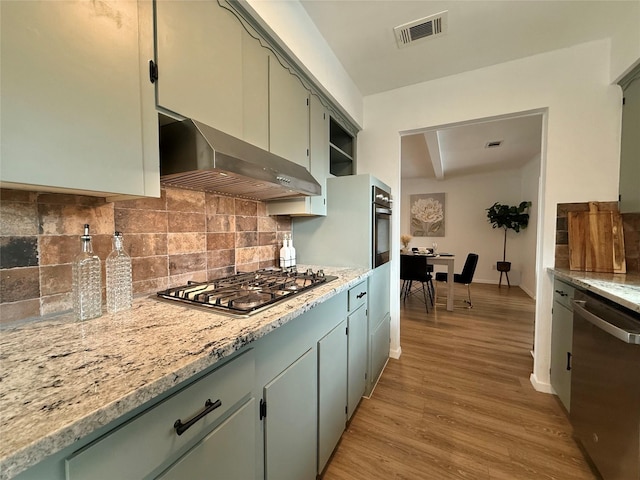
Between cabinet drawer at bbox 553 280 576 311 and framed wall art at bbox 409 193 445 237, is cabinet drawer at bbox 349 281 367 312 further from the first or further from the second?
framed wall art at bbox 409 193 445 237

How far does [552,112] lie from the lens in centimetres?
192

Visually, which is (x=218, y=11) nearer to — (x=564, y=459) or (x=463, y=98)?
(x=463, y=98)

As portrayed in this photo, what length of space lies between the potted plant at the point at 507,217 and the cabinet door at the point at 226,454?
6068mm

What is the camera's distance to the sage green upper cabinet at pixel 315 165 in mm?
1806

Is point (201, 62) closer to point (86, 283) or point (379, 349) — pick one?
point (86, 283)

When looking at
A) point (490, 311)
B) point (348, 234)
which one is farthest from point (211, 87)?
point (490, 311)

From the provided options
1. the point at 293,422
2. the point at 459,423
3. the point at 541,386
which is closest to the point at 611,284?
the point at 541,386

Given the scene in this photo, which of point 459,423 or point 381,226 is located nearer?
point 459,423

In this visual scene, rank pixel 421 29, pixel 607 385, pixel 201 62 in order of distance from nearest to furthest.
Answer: pixel 201 62 → pixel 607 385 → pixel 421 29

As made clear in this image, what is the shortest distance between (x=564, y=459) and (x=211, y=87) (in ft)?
8.49

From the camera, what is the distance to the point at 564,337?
1715 mm

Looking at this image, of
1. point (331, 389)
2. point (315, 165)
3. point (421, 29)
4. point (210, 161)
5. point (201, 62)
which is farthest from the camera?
point (315, 165)

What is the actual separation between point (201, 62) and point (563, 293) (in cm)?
250

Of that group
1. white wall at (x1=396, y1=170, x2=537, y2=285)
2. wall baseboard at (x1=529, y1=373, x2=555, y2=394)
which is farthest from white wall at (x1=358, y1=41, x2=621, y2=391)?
white wall at (x1=396, y1=170, x2=537, y2=285)
